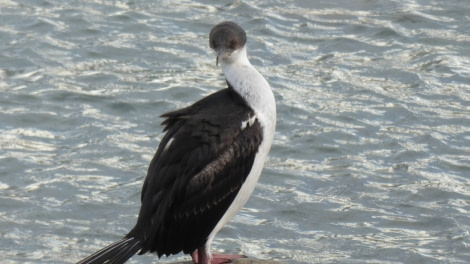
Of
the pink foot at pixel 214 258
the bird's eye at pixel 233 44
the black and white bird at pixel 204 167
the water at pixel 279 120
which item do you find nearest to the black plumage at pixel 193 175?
the black and white bird at pixel 204 167

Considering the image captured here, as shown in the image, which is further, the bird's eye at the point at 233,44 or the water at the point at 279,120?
the water at the point at 279,120

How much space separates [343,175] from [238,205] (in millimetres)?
3601

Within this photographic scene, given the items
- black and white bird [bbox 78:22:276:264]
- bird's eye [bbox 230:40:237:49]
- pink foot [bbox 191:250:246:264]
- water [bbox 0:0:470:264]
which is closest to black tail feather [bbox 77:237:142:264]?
black and white bird [bbox 78:22:276:264]

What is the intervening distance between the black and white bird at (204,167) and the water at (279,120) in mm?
2354

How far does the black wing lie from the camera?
25.8 feet

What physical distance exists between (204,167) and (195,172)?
0.24 feet

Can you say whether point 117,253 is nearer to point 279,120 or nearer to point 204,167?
point 204,167

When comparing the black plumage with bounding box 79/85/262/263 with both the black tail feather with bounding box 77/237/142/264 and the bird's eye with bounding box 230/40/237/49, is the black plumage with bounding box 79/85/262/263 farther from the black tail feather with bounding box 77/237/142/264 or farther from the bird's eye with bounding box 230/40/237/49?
the bird's eye with bounding box 230/40/237/49

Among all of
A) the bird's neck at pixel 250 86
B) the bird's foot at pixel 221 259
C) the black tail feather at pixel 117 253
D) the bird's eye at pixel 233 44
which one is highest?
the bird's eye at pixel 233 44

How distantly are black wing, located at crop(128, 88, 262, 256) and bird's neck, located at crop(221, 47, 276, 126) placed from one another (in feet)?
0.18

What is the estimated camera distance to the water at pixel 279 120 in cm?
1075

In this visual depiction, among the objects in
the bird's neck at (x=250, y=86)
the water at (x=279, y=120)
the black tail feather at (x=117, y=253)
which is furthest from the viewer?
the water at (x=279, y=120)

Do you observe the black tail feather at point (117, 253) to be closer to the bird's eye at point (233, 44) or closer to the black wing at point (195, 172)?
the black wing at point (195, 172)

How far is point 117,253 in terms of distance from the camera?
7844 mm
